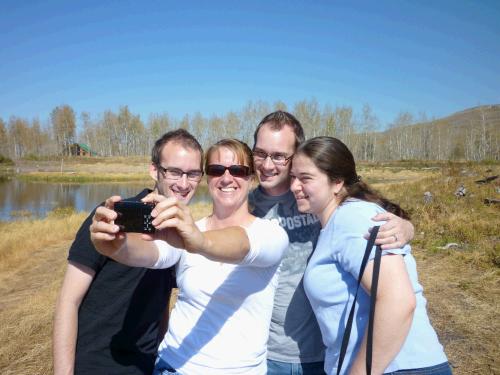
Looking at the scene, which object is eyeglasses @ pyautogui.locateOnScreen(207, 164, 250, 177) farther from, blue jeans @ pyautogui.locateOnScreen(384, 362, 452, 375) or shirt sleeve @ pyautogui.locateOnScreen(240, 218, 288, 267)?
blue jeans @ pyautogui.locateOnScreen(384, 362, 452, 375)

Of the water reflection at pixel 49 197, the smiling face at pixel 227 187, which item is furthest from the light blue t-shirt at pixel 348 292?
the water reflection at pixel 49 197

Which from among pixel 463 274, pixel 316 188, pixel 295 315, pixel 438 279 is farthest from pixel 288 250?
pixel 463 274

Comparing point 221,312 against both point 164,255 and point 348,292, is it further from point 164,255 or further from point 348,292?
point 348,292

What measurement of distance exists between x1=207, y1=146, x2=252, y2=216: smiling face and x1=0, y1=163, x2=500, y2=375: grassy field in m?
3.44

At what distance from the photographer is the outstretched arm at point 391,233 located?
57.9 inches

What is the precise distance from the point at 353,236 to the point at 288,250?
0.64 m

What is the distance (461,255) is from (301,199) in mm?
6442

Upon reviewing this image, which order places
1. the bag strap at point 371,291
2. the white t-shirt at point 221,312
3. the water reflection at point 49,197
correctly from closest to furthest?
the bag strap at point 371,291, the white t-shirt at point 221,312, the water reflection at point 49,197

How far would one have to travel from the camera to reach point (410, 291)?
1433 millimetres

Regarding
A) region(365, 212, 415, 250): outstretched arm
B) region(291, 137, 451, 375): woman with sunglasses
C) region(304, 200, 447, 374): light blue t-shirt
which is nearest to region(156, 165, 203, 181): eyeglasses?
region(291, 137, 451, 375): woman with sunglasses

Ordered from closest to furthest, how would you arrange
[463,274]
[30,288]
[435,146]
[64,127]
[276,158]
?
[276,158], [463,274], [30,288], [64,127], [435,146]

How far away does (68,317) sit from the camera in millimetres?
1671

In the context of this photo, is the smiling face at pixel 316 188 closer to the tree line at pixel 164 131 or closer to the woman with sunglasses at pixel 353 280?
the woman with sunglasses at pixel 353 280

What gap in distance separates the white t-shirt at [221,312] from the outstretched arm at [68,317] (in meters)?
0.40
